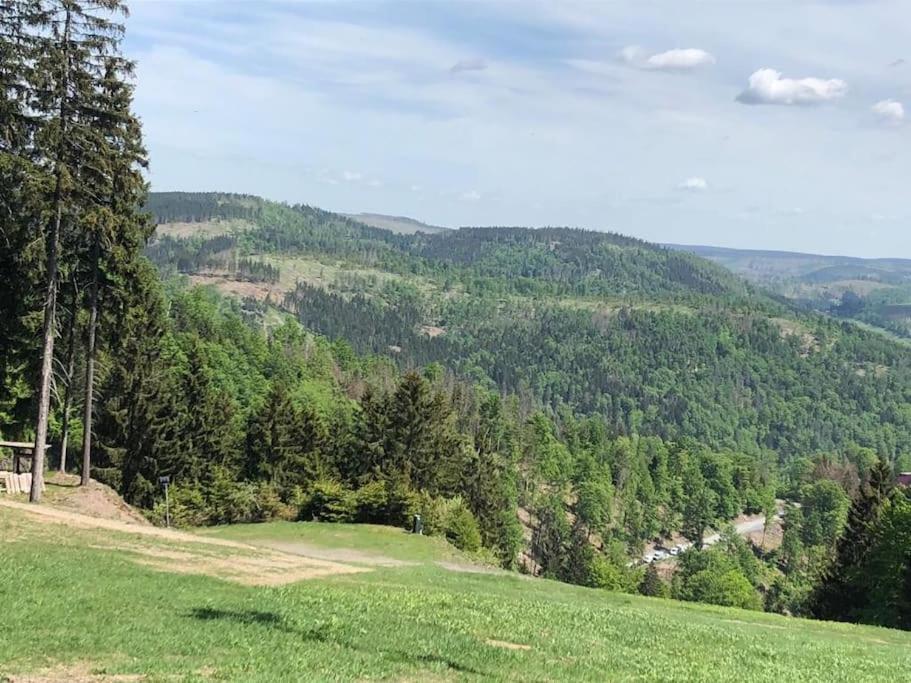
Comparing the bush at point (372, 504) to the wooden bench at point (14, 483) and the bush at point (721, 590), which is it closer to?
the wooden bench at point (14, 483)

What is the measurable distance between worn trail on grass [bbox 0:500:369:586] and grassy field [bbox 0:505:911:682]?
0.18m

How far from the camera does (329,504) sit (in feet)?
141

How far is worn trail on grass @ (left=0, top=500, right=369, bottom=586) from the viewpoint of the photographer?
20.7 m

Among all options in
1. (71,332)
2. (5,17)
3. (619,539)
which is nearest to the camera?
(5,17)

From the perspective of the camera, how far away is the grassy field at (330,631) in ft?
37.6

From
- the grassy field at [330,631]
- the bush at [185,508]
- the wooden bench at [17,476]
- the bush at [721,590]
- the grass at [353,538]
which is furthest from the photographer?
the bush at [721,590]

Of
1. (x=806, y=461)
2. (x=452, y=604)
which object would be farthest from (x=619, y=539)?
(x=452, y=604)

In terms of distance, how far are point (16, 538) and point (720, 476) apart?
147109mm

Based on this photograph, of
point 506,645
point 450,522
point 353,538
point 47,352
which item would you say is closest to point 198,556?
point 47,352

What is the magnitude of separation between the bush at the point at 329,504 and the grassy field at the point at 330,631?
17199 millimetres

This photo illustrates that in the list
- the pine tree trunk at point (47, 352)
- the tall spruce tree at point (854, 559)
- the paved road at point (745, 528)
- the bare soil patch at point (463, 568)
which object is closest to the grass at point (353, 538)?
the bare soil patch at point (463, 568)

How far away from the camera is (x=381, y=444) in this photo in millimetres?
59812

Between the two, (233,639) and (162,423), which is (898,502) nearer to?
(162,423)

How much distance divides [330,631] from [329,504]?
2958 centimetres
